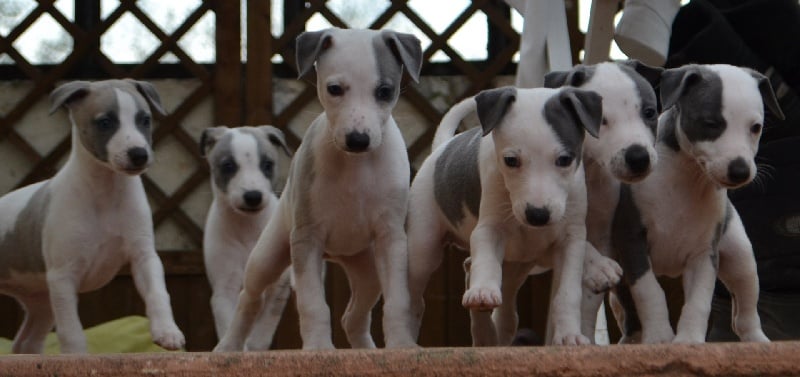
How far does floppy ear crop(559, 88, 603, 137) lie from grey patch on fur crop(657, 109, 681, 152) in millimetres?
216

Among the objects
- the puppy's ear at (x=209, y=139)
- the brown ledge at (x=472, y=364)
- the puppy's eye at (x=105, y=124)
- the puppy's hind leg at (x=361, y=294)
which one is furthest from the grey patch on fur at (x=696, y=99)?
the puppy's ear at (x=209, y=139)

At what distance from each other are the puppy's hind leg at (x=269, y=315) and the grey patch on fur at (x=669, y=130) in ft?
3.85

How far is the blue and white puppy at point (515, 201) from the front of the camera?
6.68 ft

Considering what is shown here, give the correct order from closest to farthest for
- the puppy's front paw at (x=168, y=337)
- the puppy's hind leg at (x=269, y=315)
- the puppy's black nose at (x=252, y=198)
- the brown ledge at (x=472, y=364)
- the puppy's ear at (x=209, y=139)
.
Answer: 1. the brown ledge at (x=472, y=364)
2. the puppy's front paw at (x=168, y=337)
3. the puppy's hind leg at (x=269, y=315)
4. the puppy's black nose at (x=252, y=198)
5. the puppy's ear at (x=209, y=139)

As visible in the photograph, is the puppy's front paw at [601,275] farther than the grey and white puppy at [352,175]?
No

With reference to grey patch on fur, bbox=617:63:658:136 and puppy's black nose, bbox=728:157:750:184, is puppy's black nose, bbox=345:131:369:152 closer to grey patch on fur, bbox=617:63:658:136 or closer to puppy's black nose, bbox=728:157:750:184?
grey patch on fur, bbox=617:63:658:136

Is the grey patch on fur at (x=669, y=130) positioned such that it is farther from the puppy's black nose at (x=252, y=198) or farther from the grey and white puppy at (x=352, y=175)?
the puppy's black nose at (x=252, y=198)

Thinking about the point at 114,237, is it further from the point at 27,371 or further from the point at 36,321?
the point at 27,371

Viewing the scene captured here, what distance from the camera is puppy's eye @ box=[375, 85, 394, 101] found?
7.36 ft

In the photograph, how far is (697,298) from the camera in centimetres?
213

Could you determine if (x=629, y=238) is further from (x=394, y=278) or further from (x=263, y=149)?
(x=263, y=149)

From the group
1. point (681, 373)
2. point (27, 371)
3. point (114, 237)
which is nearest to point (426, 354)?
point (681, 373)

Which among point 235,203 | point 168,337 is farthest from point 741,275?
point 235,203

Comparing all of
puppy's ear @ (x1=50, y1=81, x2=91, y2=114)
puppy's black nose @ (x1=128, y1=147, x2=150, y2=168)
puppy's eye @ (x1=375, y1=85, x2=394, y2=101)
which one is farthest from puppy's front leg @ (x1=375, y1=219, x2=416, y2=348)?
puppy's ear @ (x1=50, y1=81, x2=91, y2=114)
